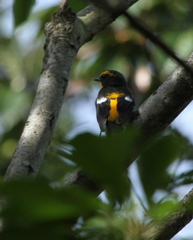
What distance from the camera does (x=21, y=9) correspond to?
1800mm

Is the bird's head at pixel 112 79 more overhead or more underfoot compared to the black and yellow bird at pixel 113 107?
more overhead

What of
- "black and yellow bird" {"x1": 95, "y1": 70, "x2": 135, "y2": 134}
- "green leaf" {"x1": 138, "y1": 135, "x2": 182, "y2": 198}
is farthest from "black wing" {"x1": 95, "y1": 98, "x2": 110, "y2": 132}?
"green leaf" {"x1": 138, "y1": 135, "x2": 182, "y2": 198}

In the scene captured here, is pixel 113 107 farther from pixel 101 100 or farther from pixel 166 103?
pixel 166 103

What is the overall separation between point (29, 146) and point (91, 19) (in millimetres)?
1494

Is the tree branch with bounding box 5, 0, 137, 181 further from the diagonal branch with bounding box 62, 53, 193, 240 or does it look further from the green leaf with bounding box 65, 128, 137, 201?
the green leaf with bounding box 65, 128, 137, 201

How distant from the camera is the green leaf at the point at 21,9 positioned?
1.65 m

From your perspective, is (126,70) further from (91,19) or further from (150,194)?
(150,194)

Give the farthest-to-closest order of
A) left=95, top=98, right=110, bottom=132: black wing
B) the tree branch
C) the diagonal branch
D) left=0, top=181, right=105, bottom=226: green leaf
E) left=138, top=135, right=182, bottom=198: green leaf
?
left=95, top=98, right=110, bottom=132: black wing < the diagonal branch < the tree branch < left=138, top=135, right=182, bottom=198: green leaf < left=0, top=181, right=105, bottom=226: green leaf

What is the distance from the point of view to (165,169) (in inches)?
31.6

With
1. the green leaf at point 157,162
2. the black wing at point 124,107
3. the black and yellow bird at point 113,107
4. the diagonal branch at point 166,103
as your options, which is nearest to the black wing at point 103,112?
the black and yellow bird at point 113,107

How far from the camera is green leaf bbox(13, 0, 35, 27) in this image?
165 cm

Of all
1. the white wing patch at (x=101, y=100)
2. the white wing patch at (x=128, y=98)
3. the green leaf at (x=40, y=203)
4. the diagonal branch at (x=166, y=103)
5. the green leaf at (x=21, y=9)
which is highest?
the white wing patch at (x=101, y=100)

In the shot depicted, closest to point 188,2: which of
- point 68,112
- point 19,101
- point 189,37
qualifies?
point 189,37

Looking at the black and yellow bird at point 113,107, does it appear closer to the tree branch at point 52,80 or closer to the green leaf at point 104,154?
the tree branch at point 52,80
